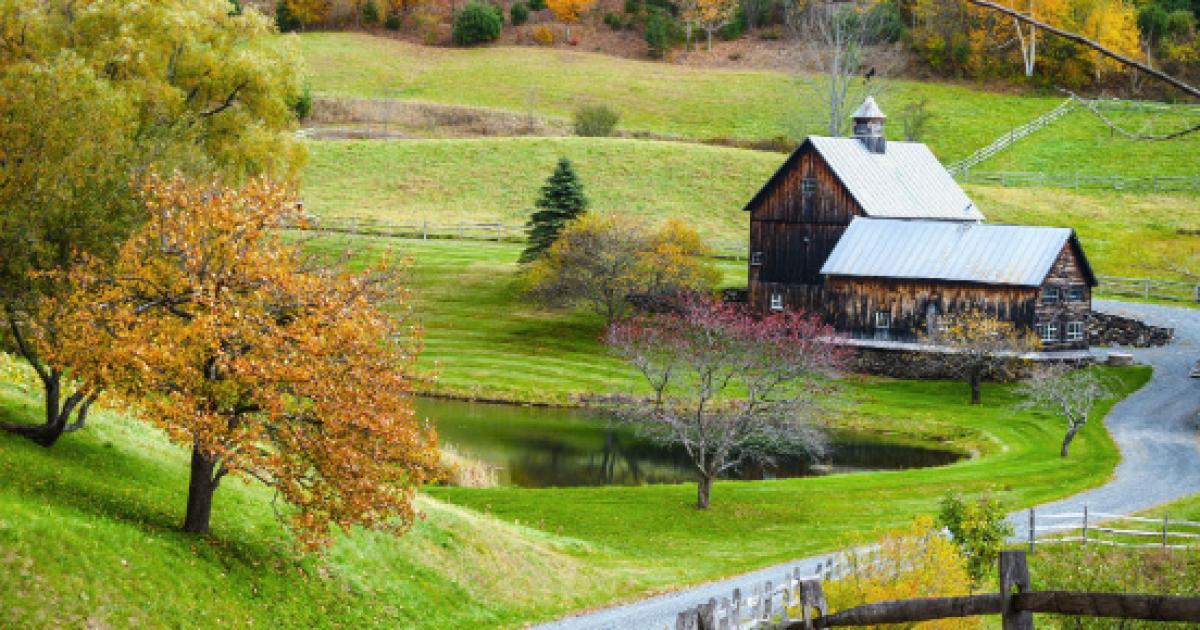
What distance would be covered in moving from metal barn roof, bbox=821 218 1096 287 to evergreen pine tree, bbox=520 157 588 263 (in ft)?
42.5

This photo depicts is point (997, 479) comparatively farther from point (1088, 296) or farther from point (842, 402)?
point (1088, 296)

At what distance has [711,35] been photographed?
130 metres

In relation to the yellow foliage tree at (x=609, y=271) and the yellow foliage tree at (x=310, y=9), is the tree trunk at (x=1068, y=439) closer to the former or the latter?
the yellow foliage tree at (x=609, y=271)

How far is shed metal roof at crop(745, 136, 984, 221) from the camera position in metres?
70.1

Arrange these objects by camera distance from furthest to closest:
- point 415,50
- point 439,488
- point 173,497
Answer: point 415,50, point 439,488, point 173,497

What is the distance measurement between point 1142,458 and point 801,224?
80.2ft

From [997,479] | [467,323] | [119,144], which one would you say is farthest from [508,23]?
[119,144]

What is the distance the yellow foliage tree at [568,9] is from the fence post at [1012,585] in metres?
123

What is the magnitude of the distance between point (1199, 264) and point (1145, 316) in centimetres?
828

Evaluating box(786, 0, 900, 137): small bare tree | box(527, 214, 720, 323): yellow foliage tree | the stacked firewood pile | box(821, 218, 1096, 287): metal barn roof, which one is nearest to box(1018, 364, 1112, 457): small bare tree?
box(821, 218, 1096, 287): metal barn roof

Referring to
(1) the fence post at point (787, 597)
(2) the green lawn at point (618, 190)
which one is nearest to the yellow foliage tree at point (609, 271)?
(2) the green lawn at point (618, 190)

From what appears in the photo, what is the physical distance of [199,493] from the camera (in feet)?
79.7

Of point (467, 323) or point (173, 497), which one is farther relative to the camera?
point (467, 323)

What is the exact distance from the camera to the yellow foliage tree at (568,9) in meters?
129
